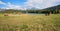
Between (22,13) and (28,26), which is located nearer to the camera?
(28,26)

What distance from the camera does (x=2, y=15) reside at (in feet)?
7.89

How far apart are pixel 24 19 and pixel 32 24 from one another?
224 millimetres

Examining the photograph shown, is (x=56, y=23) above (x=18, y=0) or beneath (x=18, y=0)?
beneath

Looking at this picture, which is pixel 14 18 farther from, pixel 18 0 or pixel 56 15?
pixel 56 15

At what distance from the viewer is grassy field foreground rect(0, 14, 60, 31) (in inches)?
89.3

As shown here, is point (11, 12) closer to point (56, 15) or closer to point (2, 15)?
point (2, 15)

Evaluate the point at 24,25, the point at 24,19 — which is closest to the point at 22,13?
the point at 24,19

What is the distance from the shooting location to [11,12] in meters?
2.49

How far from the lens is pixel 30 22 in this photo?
235cm

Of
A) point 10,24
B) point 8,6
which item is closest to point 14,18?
point 10,24

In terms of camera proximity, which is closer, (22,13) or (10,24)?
(10,24)

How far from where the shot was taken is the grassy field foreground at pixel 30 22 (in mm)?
2268

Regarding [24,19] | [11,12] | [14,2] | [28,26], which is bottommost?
[28,26]

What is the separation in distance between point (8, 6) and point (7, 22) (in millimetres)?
405
